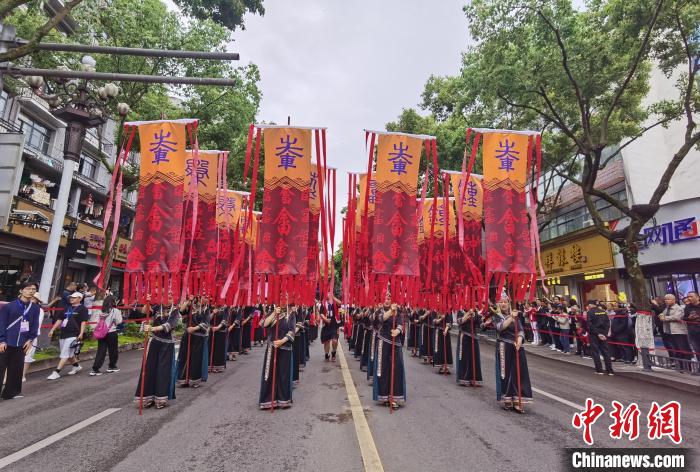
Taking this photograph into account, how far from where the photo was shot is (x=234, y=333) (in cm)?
1239

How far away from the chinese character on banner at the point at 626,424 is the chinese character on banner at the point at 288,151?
20.6 feet

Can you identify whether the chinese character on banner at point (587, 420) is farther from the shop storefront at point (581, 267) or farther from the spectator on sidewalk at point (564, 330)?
the shop storefront at point (581, 267)

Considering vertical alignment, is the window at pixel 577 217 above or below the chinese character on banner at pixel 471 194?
above

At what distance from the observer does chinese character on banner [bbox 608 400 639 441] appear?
16.6 ft

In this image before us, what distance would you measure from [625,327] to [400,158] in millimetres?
10699

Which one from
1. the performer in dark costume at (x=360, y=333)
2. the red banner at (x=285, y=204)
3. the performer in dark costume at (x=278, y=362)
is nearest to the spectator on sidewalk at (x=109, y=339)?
the performer in dark costume at (x=278, y=362)

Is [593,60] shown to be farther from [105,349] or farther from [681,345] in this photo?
[105,349]

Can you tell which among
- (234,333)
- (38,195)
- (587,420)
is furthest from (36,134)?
(587,420)

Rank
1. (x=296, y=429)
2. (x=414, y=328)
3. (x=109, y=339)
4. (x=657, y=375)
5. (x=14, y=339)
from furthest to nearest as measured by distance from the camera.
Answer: (x=414, y=328) < (x=657, y=375) < (x=109, y=339) < (x=14, y=339) < (x=296, y=429)

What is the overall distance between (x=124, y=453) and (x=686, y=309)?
13.3 m

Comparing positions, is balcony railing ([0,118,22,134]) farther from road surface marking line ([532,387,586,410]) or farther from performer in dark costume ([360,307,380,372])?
road surface marking line ([532,387,586,410])

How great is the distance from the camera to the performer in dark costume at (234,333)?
11953 mm

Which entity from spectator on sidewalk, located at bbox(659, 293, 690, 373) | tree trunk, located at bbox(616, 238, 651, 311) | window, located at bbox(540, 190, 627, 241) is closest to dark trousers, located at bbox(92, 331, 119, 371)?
tree trunk, located at bbox(616, 238, 651, 311)

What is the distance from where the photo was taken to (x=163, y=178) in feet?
21.8
